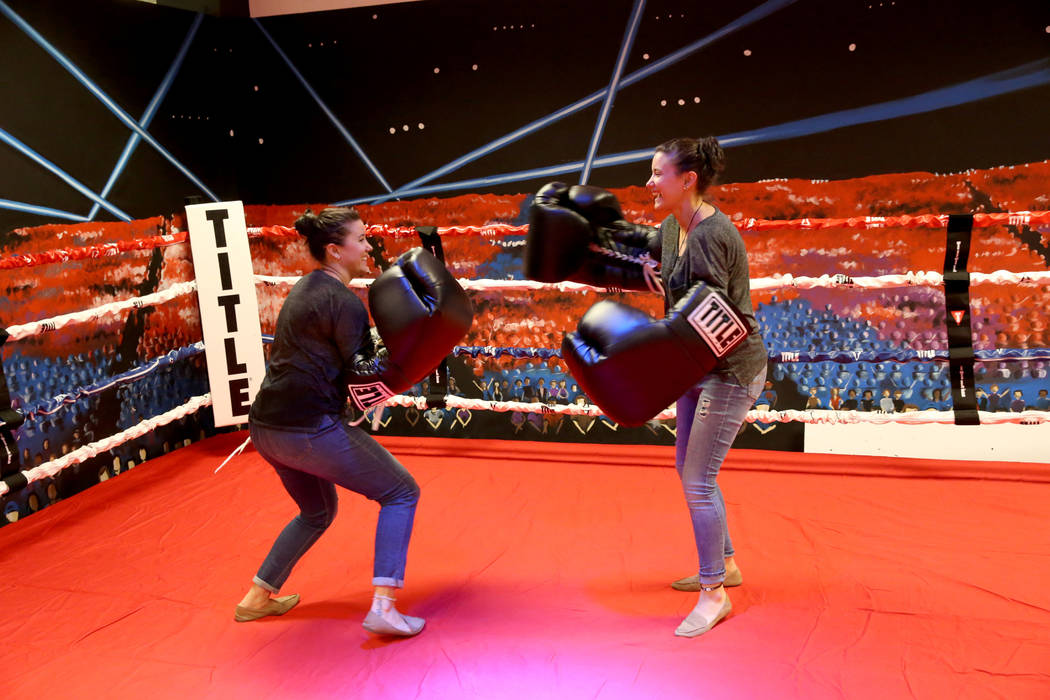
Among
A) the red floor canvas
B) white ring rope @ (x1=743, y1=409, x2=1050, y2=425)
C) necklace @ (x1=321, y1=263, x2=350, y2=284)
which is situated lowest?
Answer: the red floor canvas

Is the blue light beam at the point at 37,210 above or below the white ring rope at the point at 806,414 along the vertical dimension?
above

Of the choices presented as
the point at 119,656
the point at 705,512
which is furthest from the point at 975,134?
the point at 119,656

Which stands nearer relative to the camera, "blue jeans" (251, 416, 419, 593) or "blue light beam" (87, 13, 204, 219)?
"blue jeans" (251, 416, 419, 593)

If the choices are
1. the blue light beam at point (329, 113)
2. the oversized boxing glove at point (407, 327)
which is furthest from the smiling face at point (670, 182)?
the blue light beam at point (329, 113)

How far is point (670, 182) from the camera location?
2133 mm

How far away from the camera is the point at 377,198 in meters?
4.15

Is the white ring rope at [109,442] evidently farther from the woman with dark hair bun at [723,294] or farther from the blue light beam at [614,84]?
the woman with dark hair bun at [723,294]

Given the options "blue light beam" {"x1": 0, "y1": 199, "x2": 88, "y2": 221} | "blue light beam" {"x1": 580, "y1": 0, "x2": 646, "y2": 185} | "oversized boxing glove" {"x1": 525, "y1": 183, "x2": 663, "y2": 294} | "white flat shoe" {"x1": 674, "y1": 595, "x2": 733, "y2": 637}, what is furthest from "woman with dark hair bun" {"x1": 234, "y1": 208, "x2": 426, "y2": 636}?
"blue light beam" {"x1": 580, "y1": 0, "x2": 646, "y2": 185}

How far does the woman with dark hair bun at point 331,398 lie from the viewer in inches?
83.4

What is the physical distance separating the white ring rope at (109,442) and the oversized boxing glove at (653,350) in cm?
212

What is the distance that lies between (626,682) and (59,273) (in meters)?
2.72

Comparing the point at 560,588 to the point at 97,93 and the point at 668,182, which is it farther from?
the point at 97,93

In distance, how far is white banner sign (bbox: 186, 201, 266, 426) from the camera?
393 cm

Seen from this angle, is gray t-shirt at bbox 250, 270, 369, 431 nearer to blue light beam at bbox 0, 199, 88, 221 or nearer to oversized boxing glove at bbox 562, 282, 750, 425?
oversized boxing glove at bbox 562, 282, 750, 425
